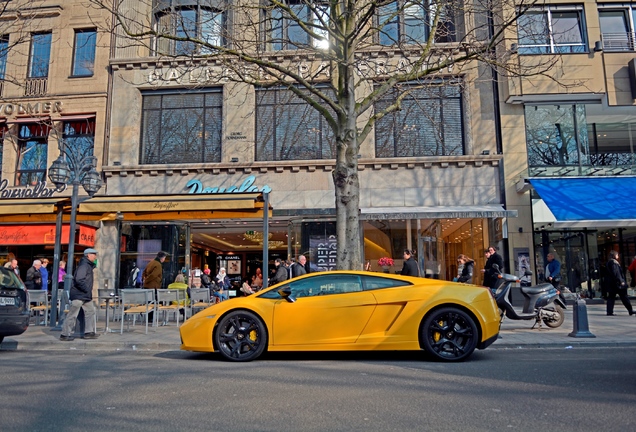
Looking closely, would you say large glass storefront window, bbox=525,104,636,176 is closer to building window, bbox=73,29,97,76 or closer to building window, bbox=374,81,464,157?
building window, bbox=374,81,464,157

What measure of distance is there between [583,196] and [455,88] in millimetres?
5251

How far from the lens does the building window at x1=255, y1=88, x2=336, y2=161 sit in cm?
1798

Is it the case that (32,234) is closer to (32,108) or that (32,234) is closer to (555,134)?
(32,108)

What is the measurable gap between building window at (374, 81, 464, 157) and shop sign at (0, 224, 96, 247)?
10.3 m

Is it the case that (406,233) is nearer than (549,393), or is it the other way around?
(549,393)

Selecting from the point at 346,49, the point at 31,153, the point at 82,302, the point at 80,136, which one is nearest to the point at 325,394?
the point at 82,302

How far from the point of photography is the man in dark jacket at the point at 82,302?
1007 cm

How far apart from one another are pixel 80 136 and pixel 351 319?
15012 mm

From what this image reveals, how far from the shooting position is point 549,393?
5.15 meters

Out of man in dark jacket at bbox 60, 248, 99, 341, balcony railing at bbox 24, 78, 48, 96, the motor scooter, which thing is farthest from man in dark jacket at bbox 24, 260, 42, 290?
the motor scooter

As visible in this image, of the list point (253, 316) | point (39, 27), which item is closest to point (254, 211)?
point (253, 316)

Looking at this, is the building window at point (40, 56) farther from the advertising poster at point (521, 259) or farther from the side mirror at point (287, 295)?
the advertising poster at point (521, 259)

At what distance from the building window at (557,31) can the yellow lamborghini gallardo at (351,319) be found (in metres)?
12.4

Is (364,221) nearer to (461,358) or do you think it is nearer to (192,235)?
(192,235)
